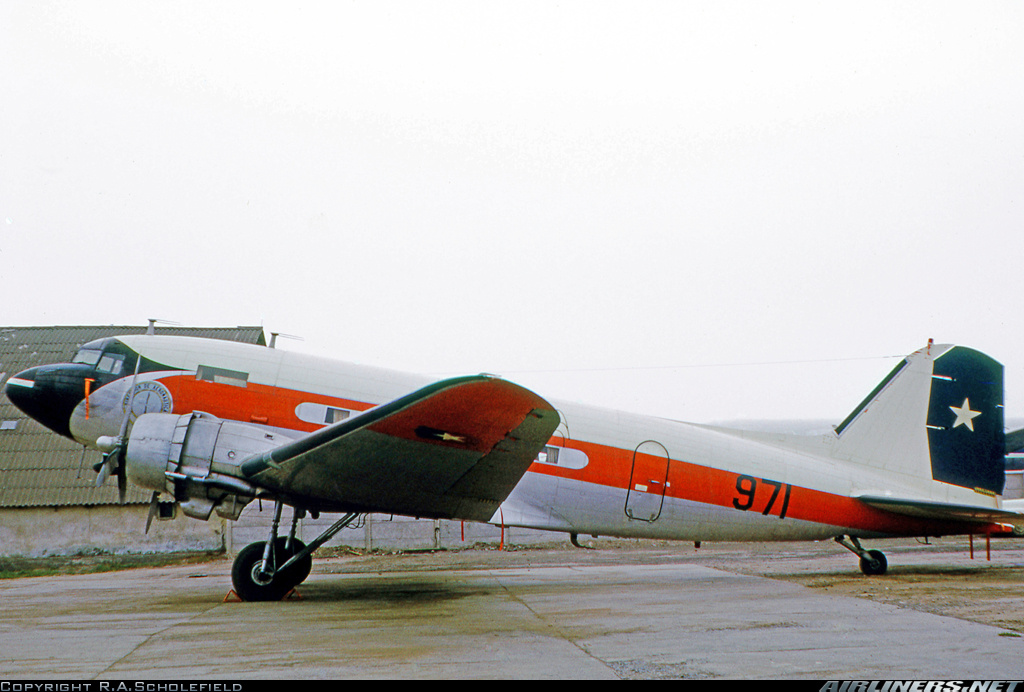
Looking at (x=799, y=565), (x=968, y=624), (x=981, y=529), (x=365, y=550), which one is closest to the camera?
(x=968, y=624)

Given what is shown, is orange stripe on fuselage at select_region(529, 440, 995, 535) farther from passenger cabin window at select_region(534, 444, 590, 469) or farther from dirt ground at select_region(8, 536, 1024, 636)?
dirt ground at select_region(8, 536, 1024, 636)

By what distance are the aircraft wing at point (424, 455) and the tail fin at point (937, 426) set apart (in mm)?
5846

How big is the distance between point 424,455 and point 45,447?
1704 centimetres

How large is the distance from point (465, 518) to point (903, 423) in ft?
22.1

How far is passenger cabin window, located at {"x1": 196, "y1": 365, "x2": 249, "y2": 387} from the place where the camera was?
30.0 ft

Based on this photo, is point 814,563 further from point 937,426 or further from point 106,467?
point 106,467

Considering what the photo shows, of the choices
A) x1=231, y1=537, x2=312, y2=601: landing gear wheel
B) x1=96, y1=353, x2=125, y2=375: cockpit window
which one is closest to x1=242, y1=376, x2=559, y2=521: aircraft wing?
x1=231, y1=537, x2=312, y2=601: landing gear wheel

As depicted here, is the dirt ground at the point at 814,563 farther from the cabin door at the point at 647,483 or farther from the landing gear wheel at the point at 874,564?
the cabin door at the point at 647,483

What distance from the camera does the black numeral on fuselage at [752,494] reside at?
402 inches

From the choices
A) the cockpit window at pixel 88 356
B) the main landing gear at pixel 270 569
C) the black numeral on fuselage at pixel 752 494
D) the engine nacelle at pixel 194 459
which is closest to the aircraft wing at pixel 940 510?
the black numeral on fuselage at pixel 752 494

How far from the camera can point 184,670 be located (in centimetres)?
473

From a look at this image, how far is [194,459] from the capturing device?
7926 millimetres

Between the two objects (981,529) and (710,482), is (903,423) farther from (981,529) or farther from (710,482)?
(710,482)

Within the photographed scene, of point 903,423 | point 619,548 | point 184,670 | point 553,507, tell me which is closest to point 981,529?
point 903,423
